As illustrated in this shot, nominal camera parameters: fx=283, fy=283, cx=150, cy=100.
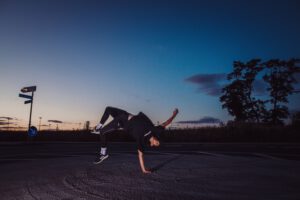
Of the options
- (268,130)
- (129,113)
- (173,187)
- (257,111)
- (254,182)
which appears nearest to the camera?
(173,187)

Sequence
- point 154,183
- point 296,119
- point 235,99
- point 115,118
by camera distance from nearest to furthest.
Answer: point 154,183 → point 115,118 → point 296,119 → point 235,99

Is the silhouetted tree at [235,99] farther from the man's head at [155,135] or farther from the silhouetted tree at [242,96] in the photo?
the man's head at [155,135]

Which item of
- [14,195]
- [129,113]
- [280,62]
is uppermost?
[280,62]

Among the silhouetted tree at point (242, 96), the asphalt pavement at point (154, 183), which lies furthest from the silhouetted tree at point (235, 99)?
the asphalt pavement at point (154, 183)

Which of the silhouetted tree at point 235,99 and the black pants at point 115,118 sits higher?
the silhouetted tree at point 235,99

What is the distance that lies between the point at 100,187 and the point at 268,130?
95.8 ft

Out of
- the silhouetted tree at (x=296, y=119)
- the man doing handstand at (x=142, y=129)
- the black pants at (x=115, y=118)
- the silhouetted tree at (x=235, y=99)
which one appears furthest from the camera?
the silhouetted tree at (x=235, y=99)

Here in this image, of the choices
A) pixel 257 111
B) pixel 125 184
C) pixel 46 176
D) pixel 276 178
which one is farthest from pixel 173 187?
pixel 257 111

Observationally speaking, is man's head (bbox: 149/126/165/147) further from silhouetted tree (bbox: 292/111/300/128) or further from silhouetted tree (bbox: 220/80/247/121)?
silhouetted tree (bbox: 220/80/247/121)

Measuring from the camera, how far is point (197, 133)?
31.5 meters

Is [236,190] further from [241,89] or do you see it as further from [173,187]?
[241,89]

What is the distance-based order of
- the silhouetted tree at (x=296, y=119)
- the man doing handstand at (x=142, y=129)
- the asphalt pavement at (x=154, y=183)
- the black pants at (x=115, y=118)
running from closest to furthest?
the asphalt pavement at (x=154, y=183) → the man doing handstand at (x=142, y=129) → the black pants at (x=115, y=118) → the silhouetted tree at (x=296, y=119)


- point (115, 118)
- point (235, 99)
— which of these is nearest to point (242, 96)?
point (235, 99)

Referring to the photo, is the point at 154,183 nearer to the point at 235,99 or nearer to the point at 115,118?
the point at 115,118
